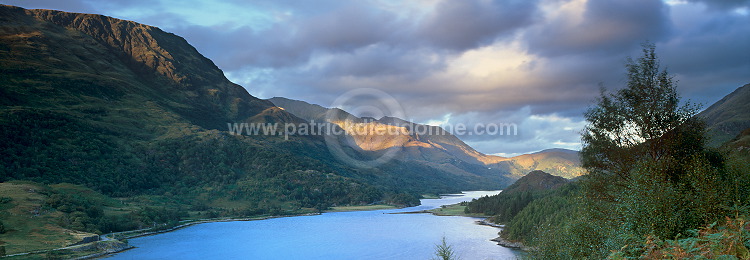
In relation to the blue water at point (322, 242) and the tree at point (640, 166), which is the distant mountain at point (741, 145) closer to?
the tree at point (640, 166)

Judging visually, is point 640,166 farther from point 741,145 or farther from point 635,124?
point 741,145

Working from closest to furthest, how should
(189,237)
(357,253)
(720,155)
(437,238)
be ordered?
(720,155), (357,253), (437,238), (189,237)

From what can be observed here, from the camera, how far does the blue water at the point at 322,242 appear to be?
396ft

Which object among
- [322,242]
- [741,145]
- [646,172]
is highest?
[741,145]

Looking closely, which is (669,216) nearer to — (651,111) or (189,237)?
(651,111)

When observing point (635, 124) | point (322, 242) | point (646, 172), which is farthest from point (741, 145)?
point (322, 242)

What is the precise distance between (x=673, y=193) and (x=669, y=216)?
1.65 metres

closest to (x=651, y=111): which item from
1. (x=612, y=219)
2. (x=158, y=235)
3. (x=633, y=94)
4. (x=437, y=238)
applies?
(x=633, y=94)

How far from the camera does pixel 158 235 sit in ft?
538

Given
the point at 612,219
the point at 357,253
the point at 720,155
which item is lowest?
the point at 357,253

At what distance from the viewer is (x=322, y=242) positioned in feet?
477

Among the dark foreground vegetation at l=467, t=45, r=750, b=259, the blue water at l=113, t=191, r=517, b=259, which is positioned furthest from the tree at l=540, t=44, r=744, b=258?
the blue water at l=113, t=191, r=517, b=259

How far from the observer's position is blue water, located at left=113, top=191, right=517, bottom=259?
121 m

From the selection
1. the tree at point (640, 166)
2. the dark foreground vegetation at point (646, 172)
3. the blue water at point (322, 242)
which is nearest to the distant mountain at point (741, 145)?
the dark foreground vegetation at point (646, 172)
